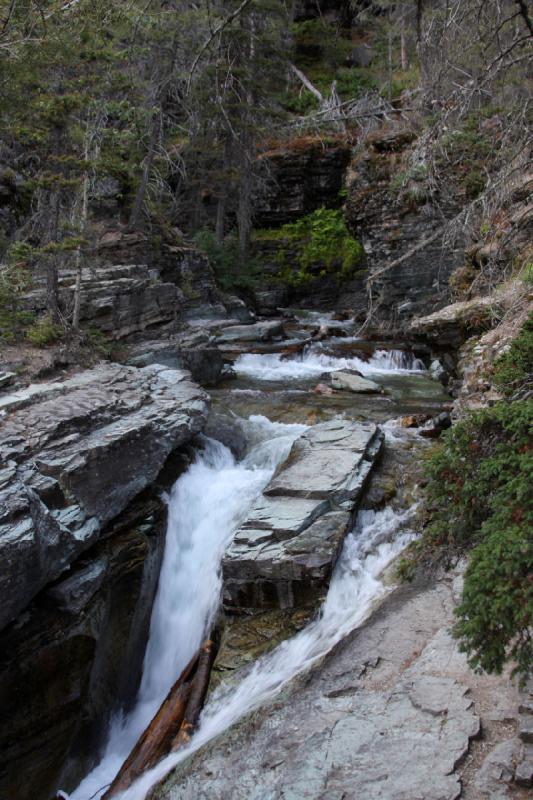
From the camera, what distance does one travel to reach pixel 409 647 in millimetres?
4617

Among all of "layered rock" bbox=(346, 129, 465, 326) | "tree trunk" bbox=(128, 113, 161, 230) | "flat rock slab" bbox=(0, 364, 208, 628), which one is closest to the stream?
"flat rock slab" bbox=(0, 364, 208, 628)

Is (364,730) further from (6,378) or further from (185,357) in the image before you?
(185,357)

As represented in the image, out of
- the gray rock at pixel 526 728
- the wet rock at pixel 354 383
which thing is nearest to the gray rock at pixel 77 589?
the gray rock at pixel 526 728

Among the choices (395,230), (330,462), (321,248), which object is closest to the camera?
(330,462)

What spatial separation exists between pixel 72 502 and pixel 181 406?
2900mm

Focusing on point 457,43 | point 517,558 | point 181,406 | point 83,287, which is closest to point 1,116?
point 83,287

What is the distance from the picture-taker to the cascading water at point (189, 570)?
6172 millimetres

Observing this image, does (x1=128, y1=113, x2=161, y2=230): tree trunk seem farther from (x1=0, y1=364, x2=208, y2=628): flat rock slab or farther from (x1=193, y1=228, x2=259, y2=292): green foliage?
(x1=0, y1=364, x2=208, y2=628): flat rock slab

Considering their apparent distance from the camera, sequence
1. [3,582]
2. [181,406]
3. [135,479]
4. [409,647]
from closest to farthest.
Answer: [409,647]
[3,582]
[135,479]
[181,406]

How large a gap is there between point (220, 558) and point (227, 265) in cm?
1714

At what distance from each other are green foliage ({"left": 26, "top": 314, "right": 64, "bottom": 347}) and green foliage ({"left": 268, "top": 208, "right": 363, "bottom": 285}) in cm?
1377

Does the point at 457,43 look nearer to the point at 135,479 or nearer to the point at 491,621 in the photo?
the point at 491,621

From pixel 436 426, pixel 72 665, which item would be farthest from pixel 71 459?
pixel 436 426

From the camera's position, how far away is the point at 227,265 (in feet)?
74.5
